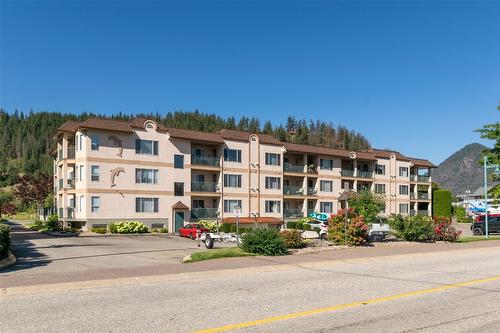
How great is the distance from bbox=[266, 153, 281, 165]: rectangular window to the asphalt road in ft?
127

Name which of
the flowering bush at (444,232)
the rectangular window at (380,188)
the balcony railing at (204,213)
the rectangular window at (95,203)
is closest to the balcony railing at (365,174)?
the rectangular window at (380,188)

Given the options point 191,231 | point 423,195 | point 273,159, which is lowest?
point 191,231

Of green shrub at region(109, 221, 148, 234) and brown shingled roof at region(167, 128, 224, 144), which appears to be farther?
brown shingled roof at region(167, 128, 224, 144)

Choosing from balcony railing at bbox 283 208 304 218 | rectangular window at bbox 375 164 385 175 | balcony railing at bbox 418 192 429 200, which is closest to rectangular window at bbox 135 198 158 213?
balcony railing at bbox 283 208 304 218

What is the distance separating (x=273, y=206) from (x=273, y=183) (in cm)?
267

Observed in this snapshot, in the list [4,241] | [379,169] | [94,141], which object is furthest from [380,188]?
[4,241]

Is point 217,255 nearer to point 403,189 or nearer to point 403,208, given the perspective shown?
point 403,208

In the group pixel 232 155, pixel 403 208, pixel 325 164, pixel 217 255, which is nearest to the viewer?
pixel 217 255

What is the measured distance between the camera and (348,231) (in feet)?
77.1

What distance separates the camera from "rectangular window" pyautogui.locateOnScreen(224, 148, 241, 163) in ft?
162

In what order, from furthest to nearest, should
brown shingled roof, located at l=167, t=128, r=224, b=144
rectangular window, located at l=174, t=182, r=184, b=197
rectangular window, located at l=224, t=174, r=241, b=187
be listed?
1. rectangular window, located at l=224, t=174, r=241, b=187
2. rectangular window, located at l=174, t=182, r=184, b=197
3. brown shingled roof, located at l=167, t=128, r=224, b=144

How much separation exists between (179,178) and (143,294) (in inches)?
1412

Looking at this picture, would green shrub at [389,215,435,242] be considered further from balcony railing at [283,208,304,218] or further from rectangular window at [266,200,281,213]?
balcony railing at [283,208,304,218]

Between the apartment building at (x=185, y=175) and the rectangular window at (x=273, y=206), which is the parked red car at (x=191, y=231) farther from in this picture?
the rectangular window at (x=273, y=206)
